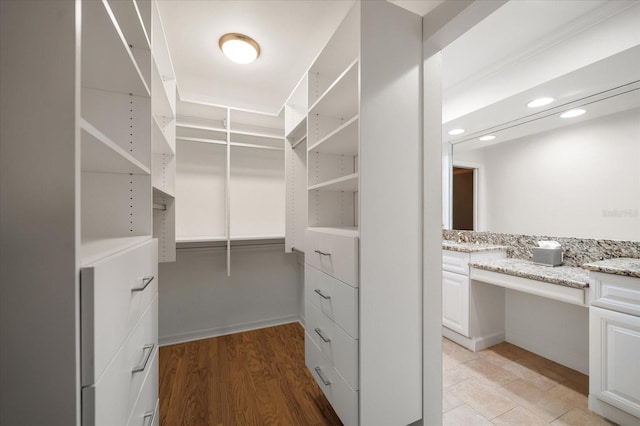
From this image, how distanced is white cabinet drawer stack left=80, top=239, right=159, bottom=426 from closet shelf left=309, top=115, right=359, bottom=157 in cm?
109

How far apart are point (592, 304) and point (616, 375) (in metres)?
0.38

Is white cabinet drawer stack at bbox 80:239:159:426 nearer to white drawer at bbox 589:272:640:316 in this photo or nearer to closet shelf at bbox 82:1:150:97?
closet shelf at bbox 82:1:150:97

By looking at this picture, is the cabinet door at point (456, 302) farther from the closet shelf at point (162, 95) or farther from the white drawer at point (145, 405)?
the closet shelf at point (162, 95)

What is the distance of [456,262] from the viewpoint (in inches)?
96.8

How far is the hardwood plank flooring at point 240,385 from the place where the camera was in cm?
157

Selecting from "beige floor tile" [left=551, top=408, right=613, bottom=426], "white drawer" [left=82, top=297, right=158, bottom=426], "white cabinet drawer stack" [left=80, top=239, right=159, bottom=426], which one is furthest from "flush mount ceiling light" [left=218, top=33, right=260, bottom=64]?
"beige floor tile" [left=551, top=408, right=613, bottom=426]

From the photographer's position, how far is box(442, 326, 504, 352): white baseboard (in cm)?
233

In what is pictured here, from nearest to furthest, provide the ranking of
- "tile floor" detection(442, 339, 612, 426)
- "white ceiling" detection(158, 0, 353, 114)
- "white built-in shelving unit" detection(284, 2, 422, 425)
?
"white built-in shelving unit" detection(284, 2, 422, 425)
"tile floor" detection(442, 339, 612, 426)
"white ceiling" detection(158, 0, 353, 114)

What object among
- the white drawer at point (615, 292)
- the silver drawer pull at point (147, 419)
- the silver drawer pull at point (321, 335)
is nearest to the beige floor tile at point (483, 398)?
the white drawer at point (615, 292)

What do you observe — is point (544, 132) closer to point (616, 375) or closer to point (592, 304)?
point (592, 304)

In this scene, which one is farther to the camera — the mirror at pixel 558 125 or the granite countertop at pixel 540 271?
the granite countertop at pixel 540 271

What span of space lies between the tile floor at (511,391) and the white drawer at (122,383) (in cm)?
169

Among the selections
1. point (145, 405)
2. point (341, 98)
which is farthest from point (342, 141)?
point (145, 405)

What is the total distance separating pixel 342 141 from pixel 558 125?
1969 mm
